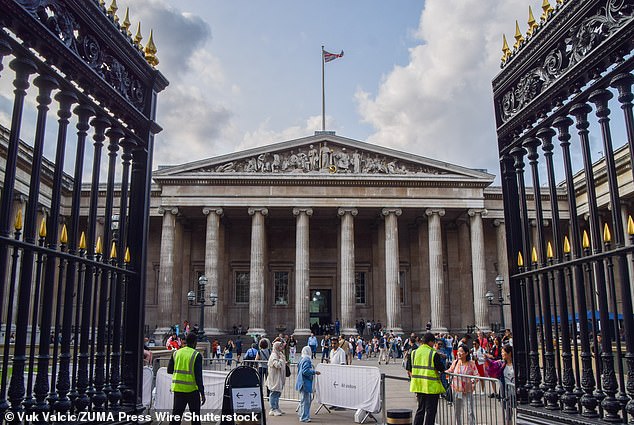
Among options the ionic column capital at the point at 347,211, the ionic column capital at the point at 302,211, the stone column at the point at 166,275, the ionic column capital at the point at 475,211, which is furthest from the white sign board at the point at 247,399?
the ionic column capital at the point at 475,211

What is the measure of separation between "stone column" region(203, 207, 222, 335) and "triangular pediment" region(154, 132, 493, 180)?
3.45 metres

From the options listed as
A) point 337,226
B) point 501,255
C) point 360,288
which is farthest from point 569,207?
point 360,288

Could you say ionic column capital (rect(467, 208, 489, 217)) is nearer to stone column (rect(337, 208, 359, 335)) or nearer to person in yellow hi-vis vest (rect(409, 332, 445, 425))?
stone column (rect(337, 208, 359, 335))

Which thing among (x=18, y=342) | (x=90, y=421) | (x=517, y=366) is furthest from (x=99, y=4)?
Result: (x=517, y=366)

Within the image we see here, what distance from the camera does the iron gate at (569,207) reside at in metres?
4.99

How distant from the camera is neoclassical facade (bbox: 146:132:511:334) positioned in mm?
44188

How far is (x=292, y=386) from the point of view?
20.0 m

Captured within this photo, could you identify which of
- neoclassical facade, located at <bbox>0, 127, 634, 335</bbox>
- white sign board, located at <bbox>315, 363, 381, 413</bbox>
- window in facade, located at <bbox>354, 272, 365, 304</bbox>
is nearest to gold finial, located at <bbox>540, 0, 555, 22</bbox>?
white sign board, located at <bbox>315, 363, 381, 413</bbox>

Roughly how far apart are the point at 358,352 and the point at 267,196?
14.5 metres

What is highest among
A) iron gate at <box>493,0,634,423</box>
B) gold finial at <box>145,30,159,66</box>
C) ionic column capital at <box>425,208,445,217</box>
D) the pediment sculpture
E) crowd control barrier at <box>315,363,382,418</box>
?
the pediment sculpture

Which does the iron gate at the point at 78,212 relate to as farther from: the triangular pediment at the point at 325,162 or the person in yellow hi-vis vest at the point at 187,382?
the triangular pediment at the point at 325,162

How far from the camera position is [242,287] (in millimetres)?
50969

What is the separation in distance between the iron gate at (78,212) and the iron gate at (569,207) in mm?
4262

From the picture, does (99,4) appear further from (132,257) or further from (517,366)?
(517,366)
